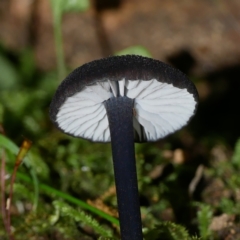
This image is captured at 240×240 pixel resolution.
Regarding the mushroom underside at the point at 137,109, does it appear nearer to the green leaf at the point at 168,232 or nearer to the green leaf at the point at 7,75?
the green leaf at the point at 168,232

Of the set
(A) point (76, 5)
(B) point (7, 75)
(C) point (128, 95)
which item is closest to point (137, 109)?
Answer: (C) point (128, 95)

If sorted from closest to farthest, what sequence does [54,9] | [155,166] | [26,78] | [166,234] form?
[166,234] → [155,166] → [54,9] → [26,78]

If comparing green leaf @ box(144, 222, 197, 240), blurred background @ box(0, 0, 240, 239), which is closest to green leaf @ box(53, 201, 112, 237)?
blurred background @ box(0, 0, 240, 239)

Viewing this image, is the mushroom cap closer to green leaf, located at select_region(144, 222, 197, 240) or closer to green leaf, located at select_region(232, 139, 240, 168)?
green leaf, located at select_region(144, 222, 197, 240)

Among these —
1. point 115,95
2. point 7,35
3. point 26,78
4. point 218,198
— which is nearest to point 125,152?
point 115,95

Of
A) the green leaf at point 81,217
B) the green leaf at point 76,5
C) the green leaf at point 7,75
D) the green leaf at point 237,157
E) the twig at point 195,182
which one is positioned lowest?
the green leaf at point 81,217

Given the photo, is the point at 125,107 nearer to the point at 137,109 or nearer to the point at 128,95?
the point at 128,95

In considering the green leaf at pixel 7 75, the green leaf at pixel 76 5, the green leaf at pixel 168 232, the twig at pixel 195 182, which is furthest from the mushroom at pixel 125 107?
the green leaf at pixel 7 75

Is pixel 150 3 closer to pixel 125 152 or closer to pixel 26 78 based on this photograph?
pixel 26 78
